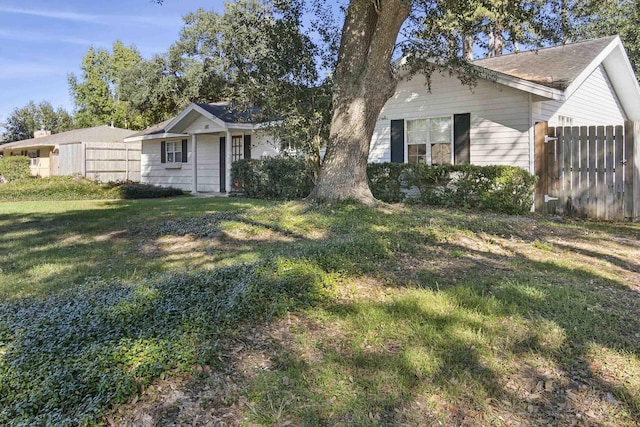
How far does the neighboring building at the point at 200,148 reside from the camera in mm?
17422

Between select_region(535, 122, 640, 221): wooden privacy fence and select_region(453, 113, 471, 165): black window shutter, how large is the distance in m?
1.82

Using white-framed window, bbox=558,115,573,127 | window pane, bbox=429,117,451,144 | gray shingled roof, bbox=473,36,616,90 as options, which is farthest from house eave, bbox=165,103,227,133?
white-framed window, bbox=558,115,573,127

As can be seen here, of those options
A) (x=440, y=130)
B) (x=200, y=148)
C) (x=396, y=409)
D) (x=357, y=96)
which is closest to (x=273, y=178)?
(x=440, y=130)

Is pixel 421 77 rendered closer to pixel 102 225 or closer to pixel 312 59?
pixel 312 59

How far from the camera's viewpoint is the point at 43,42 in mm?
30109

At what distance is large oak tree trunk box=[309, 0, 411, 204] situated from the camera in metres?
8.11

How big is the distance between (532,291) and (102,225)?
7.40 meters

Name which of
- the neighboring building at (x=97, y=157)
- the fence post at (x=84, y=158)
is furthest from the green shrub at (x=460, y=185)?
the fence post at (x=84, y=158)

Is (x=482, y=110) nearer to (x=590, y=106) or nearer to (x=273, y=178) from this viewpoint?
(x=590, y=106)

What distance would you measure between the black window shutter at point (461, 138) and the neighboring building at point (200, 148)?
622 centimetres

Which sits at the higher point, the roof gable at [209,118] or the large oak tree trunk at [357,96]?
the roof gable at [209,118]

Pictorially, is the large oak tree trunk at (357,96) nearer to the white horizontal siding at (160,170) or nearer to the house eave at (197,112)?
the house eave at (197,112)

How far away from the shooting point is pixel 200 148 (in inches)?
788

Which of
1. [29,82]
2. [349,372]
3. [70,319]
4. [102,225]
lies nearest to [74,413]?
[70,319]
